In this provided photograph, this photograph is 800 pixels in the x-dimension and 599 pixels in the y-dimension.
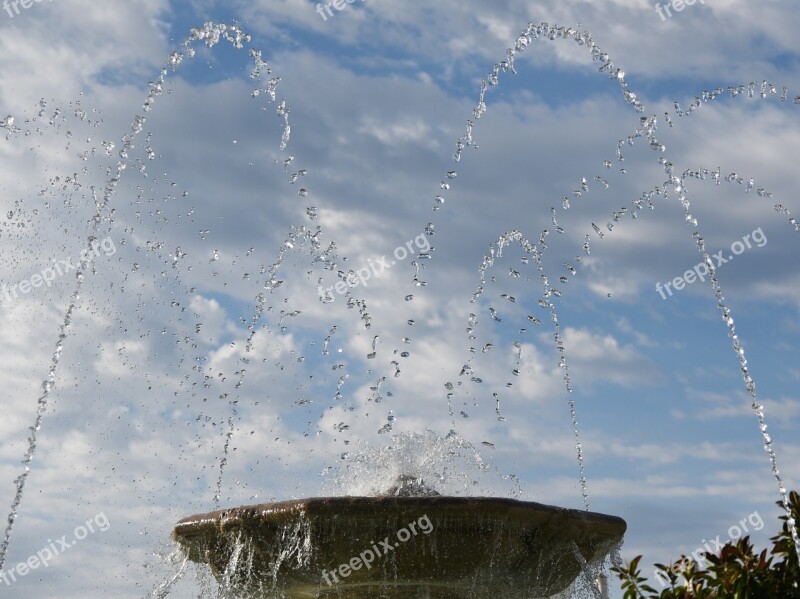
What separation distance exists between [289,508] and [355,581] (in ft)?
3.56

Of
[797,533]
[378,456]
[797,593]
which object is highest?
[378,456]

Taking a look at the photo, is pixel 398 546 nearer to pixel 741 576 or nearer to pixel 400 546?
pixel 400 546

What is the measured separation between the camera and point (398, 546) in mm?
7352

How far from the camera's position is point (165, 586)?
8852 mm

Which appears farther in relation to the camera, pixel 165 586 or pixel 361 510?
pixel 165 586

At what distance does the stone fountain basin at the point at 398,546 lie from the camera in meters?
7.20

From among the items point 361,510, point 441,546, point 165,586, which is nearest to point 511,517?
point 441,546

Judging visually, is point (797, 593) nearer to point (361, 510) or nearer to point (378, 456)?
point (361, 510)

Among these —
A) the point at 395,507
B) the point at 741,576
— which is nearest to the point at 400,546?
the point at 395,507

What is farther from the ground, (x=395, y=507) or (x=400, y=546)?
(x=395, y=507)

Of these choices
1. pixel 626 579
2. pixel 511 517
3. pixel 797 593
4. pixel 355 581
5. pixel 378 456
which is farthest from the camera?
pixel 378 456

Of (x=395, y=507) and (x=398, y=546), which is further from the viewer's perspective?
(x=398, y=546)

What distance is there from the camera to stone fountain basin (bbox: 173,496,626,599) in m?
7.20

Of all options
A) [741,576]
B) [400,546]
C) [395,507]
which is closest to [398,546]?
[400,546]
